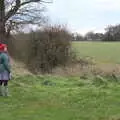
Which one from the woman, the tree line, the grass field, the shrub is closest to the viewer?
the grass field

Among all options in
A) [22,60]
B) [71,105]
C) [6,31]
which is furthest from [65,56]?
[71,105]

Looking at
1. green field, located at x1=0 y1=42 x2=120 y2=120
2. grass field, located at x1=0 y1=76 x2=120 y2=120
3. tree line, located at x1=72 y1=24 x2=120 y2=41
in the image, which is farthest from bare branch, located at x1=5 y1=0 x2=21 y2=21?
tree line, located at x1=72 y1=24 x2=120 y2=41

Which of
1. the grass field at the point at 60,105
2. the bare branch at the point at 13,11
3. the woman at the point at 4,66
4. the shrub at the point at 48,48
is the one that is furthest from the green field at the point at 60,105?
the bare branch at the point at 13,11

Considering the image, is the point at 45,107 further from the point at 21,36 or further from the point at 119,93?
the point at 21,36

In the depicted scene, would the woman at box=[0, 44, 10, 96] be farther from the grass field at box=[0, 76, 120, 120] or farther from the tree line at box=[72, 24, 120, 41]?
the tree line at box=[72, 24, 120, 41]

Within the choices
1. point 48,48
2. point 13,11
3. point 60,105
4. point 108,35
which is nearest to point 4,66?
point 60,105

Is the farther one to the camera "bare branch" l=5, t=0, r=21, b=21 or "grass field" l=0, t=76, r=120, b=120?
"bare branch" l=5, t=0, r=21, b=21

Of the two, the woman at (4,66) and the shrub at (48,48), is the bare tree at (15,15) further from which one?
the woman at (4,66)

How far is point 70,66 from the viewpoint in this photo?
38375mm

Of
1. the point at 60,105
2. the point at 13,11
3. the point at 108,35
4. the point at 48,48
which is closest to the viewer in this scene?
the point at 60,105

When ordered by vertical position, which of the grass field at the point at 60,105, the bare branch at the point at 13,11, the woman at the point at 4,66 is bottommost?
the grass field at the point at 60,105

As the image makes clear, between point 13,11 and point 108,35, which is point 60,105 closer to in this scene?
point 13,11

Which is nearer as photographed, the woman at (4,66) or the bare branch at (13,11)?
the woman at (4,66)

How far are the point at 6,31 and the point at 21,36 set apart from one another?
6.91 ft
